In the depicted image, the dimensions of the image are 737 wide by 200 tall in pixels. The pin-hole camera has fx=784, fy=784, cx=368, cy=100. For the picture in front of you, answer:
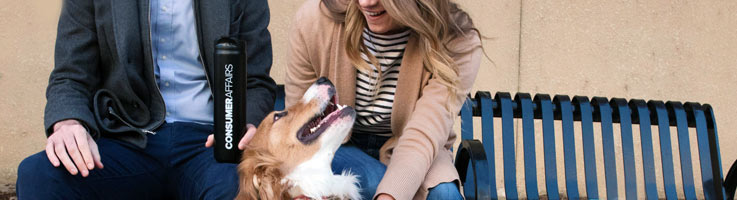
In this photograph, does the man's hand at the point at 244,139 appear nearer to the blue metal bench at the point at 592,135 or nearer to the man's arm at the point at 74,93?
the man's arm at the point at 74,93

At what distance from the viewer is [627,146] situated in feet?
12.3

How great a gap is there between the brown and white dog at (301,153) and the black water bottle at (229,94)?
107mm

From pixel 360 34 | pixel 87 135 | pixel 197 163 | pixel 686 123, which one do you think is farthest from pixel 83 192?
pixel 686 123

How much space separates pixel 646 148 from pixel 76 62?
2.59 meters

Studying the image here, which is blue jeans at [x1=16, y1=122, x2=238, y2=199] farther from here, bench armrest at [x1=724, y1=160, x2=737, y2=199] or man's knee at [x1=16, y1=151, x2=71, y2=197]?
→ bench armrest at [x1=724, y1=160, x2=737, y2=199]

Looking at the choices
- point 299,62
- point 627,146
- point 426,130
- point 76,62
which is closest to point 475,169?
point 426,130

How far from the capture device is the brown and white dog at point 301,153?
2.53 m

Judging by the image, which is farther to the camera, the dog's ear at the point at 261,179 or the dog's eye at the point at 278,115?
the dog's eye at the point at 278,115

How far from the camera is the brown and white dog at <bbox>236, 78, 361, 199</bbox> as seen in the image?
2531 millimetres

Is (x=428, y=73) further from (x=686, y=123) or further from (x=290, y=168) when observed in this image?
(x=686, y=123)

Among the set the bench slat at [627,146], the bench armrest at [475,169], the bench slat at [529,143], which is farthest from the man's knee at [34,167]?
the bench slat at [627,146]

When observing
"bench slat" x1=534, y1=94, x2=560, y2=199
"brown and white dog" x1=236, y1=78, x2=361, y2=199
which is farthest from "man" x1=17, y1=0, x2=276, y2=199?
"bench slat" x1=534, y1=94, x2=560, y2=199

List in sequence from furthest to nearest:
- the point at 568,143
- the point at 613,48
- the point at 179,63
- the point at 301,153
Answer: the point at 613,48
the point at 568,143
the point at 179,63
the point at 301,153

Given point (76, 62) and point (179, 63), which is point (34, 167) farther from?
point (179, 63)
